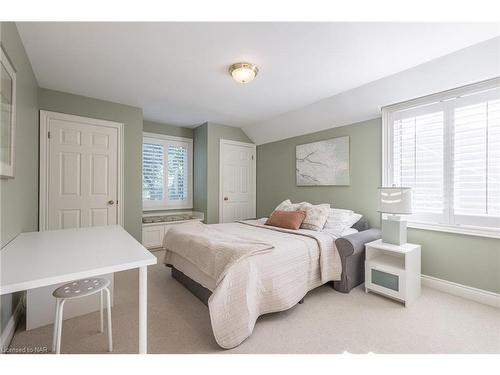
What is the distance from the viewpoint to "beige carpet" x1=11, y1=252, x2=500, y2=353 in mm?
1655

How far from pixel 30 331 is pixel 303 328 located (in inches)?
87.6

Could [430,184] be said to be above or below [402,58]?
below

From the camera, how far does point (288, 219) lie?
313 cm

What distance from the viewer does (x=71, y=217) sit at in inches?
125

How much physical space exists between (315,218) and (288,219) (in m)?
0.37

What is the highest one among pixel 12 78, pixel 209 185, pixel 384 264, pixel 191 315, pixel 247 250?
pixel 12 78

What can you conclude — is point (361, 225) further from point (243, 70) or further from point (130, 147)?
point (130, 147)

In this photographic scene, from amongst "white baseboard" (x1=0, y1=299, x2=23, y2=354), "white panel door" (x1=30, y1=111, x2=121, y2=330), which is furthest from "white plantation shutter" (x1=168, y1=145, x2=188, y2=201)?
A: "white baseboard" (x1=0, y1=299, x2=23, y2=354)

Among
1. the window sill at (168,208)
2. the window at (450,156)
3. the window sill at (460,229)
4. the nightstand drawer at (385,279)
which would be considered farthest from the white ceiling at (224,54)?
the nightstand drawer at (385,279)
